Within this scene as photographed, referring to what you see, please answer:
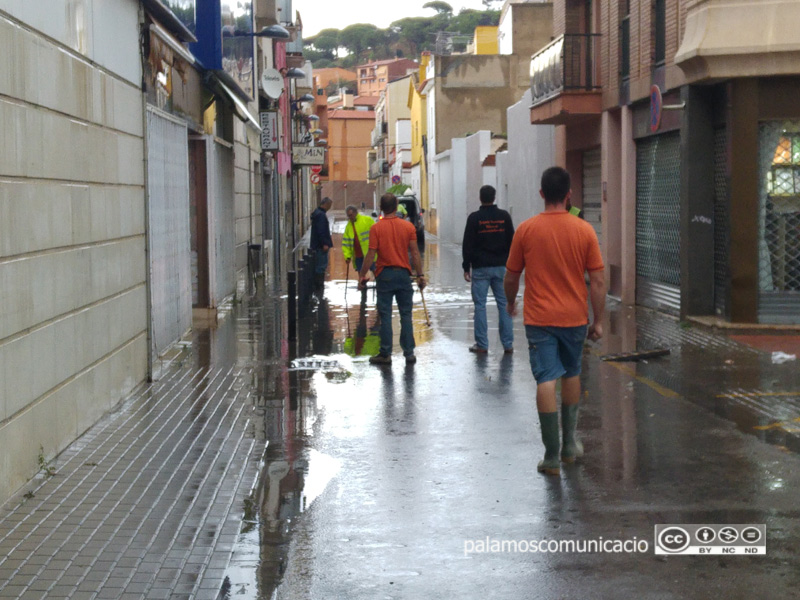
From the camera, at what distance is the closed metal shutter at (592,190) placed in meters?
22.2

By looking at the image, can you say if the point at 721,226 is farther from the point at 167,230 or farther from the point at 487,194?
the point at 167,230

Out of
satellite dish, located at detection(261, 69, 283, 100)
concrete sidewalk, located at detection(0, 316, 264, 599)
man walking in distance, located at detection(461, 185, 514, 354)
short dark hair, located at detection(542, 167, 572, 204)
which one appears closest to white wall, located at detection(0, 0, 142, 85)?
concrete sidewalk, located at detection(0, 316, 264, 599)

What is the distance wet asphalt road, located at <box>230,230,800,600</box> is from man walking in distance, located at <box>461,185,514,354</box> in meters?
0.51

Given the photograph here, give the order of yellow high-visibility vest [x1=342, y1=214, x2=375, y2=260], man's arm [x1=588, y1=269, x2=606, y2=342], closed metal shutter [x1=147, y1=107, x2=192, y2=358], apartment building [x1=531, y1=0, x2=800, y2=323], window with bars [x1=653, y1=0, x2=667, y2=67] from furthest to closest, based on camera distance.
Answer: yellow high-visibility vest [x1=342, y1=214, x2=375, y2=260]
window with bars [x1=653, y1=0, x2=667, y2=67]
apartment building [x1=531, y1=0, x2=800, y2=323]
closed metal shutter [x1=147, y1=107, x2=192, y2=358]
man's arm [x1=588, y1=269, x2=606, y2=342]

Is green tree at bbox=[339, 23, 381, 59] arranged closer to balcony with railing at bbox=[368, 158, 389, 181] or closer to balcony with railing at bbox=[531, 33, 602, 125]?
balcony with railing at bbox=[368, 158, 389, 181]

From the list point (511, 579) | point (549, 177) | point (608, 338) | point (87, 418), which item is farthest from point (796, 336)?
point (511, 579)

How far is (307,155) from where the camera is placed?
142 ft

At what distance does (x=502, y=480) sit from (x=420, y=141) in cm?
5955

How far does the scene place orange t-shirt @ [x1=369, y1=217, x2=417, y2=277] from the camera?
11.6 meters

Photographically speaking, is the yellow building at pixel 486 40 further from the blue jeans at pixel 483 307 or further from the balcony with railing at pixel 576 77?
the blue jeans at pixel 483 307

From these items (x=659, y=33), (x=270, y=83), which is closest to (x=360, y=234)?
(x=659, y=33)

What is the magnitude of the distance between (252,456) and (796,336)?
8316 mm

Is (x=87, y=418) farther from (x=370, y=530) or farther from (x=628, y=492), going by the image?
(x=628, y=492)

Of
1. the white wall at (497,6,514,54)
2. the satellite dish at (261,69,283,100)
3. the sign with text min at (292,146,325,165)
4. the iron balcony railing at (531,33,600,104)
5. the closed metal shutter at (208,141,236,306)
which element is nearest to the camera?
the closed metal shutter at (208,141,236,306)
